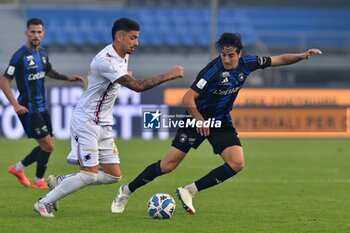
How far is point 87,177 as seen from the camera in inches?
354

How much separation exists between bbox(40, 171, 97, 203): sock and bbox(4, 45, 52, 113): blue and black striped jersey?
149 inches

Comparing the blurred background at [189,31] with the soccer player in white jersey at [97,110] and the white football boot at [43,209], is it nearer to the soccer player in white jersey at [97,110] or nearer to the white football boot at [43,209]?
the soccer player in white jersey at [97,110]

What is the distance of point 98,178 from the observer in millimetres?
9492

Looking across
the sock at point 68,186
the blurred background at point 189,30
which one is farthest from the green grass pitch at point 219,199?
the blurred background at point 189,30

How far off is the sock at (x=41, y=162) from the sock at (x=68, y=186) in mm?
3690

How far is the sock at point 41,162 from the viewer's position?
12633 millimetres

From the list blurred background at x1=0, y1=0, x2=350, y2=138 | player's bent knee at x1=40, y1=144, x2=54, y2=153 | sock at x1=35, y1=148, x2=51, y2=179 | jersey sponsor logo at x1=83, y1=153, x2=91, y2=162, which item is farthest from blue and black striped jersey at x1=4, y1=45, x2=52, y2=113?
blurred background at x1=0, y1=0, x2=350, y2=138

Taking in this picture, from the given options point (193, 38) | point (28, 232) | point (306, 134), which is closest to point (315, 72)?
point (193, 38)

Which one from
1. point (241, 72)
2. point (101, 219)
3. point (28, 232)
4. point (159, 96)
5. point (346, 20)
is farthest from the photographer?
point (346, 20)

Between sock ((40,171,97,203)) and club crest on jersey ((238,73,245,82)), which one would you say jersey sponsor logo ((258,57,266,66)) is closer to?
club crest on jersey ((238,73,245,82))

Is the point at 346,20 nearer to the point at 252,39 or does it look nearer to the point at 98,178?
the point at 252,39

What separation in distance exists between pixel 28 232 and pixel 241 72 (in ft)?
10.3

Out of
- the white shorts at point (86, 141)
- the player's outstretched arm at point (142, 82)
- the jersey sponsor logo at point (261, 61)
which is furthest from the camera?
the jersey sponsor logo at point (261, 61)

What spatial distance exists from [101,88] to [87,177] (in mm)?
947
